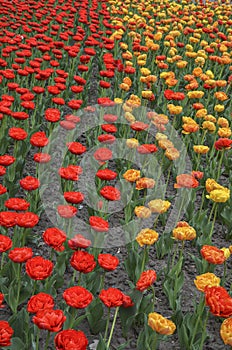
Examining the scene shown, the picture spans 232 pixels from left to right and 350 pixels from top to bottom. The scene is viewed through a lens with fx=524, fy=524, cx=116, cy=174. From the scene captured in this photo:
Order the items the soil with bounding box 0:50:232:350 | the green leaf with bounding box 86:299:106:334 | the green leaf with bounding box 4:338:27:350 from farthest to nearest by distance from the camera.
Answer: the soil with bounding box 0:50:232:350 < the green leaf with bounding box 86:299:106:334 < the green leaf with bounding box 4:338:27:350

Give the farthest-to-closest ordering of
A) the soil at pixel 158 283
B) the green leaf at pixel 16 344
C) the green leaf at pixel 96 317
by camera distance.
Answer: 1. the soil at pixel 158 283
2. the green leaf at pixel 96 317
3. the green leaf at pixel 16 344

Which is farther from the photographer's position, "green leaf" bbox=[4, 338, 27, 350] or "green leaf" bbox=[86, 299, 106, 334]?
"green leaf" bbox=[86, 299, 106, 334]

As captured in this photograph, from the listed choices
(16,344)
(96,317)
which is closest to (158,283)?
(96,317)

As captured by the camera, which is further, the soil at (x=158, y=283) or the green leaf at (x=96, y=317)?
the soil at (x=158, y=283)

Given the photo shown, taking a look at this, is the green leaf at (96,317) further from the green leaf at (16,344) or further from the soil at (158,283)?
the green leaf at (16,344)

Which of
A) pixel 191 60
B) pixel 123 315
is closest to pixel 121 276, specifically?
pixel 123 315

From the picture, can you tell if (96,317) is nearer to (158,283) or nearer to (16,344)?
(16,344)

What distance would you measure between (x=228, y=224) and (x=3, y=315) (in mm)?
1877

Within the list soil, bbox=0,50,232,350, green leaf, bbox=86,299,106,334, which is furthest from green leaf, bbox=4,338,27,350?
green leaf, bbox=86,299,106,334

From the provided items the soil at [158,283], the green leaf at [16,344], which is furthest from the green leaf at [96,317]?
the green leaf at [16,344]

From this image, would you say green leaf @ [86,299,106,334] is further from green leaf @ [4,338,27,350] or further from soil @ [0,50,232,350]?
green leaf @ [4,338,27,350]

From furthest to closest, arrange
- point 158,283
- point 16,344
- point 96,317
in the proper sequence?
point 158,283
point 96,317
point 16,344

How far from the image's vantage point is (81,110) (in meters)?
5.66

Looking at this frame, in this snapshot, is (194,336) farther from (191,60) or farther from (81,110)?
(191,60)
